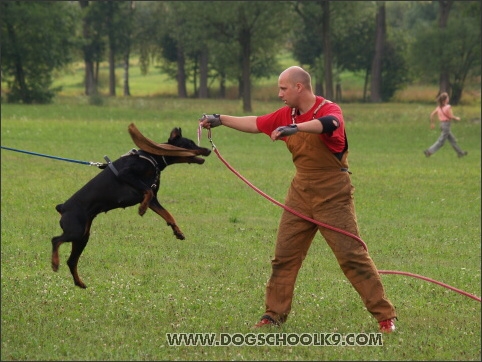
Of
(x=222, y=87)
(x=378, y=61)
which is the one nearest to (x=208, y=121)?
(x=378, y=61)

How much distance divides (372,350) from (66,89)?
85690mm

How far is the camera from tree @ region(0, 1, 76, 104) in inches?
2154

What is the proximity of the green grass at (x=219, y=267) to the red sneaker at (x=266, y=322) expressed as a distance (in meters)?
0.16

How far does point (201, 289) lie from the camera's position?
10438 millimetres

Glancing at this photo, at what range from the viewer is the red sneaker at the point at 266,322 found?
28.3ft

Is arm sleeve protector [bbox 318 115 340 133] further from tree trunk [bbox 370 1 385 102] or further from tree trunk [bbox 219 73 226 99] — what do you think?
tree trunk [bbox 219 73 226 99]

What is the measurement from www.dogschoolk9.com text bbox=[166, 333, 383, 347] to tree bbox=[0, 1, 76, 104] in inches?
1887

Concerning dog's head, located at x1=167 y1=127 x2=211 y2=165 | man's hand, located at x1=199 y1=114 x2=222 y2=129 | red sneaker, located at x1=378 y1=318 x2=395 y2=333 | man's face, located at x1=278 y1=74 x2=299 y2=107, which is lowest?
red sneaker, located at x1=378 y1=318 x2=395 y2=333

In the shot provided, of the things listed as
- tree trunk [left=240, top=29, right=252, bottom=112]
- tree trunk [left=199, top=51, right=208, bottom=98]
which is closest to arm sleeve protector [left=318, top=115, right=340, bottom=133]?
tree trunk [left=240, top=29, right=252, bottom=112]

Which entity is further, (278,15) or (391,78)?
(391,78)

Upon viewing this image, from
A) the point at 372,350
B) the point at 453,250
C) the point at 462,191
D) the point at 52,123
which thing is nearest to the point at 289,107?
the point at 372,350

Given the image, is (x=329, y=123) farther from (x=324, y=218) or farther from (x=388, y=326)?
(x=388, y=326)

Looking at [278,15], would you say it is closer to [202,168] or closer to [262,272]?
[202,168]

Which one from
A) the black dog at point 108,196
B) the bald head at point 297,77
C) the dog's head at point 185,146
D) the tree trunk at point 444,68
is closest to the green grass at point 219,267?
the black dog at point 108,196
